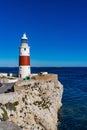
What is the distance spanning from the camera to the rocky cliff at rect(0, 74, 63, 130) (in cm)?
2712

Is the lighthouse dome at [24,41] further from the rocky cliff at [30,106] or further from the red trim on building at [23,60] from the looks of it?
the rocky cliff at [30,106]

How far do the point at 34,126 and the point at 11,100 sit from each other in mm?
3868

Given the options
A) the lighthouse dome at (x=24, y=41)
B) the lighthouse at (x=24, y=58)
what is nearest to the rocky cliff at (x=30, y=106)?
the lighthouse at (x=24, y=58)

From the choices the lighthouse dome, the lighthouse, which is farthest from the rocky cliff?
the lighthouse dome

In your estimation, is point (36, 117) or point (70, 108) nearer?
point (36, 117)

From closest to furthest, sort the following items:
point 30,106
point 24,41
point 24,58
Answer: point 30,106 < point 24,58 < point 24,41

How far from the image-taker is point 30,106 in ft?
102

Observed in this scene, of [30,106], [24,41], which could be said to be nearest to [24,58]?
[24,41]

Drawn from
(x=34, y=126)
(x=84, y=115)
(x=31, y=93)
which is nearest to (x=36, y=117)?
(x=34, y=126)

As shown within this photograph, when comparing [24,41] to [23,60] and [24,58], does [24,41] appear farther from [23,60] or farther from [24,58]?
[23,60]

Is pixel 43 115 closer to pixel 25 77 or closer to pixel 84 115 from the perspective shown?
pixel 84 115

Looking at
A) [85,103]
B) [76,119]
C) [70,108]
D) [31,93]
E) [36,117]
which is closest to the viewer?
[36,117]

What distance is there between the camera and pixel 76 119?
38594mm

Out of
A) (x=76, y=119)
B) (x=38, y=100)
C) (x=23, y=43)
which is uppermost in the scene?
(x=23, y=43)
